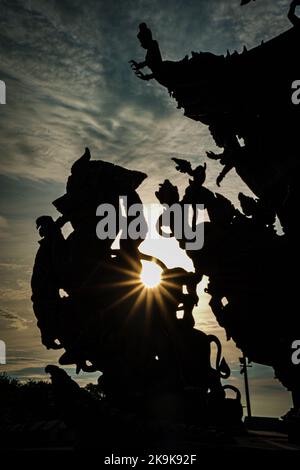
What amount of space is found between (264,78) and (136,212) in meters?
3.53

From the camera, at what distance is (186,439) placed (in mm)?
6035

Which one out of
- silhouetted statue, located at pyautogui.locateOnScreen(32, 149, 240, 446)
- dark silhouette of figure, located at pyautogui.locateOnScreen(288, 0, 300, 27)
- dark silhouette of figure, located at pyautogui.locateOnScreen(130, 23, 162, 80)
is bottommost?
silhouetted statue, located at pyautogui.locateOnScreen(32, 149, 240, 446)

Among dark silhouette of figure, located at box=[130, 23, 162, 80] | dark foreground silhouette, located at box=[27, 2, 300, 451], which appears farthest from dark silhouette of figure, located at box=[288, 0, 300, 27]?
dark silhouette of figure, located at box=[130, 23, 162, 80]

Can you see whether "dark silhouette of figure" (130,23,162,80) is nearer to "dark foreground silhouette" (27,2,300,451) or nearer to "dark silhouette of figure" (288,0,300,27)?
"dark foreground silhouette" (27,2,300,451)

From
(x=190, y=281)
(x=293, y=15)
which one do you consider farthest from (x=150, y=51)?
(x=190, y=281)

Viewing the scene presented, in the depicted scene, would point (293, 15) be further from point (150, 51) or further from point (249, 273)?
point (249, 273)

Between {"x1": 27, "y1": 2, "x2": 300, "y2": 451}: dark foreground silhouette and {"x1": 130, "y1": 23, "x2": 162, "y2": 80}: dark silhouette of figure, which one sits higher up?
{"x1": 130, "y1": 23, "x2": 162, "y2": 80}: dark silhouette of figure

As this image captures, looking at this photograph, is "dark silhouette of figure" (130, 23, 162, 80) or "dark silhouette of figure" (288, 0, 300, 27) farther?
"dark silhouette of figure" (130, 23, 162, 80)

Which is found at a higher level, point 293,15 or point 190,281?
point 293,15

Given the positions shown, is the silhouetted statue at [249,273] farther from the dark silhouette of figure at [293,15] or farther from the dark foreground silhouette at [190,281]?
the dark silhouette of figure at [293,15]

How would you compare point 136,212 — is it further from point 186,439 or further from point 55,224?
A: point 186,439

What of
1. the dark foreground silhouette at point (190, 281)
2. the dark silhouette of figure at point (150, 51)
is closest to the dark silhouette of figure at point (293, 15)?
the dark foreground silhouette at point (190, 281)
